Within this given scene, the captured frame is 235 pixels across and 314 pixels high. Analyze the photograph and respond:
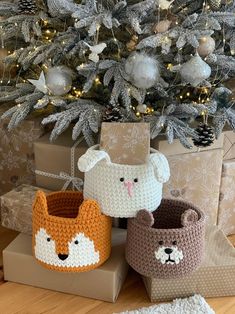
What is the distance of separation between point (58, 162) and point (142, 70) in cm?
34

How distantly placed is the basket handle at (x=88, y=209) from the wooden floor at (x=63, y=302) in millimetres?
213

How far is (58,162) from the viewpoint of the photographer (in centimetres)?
125

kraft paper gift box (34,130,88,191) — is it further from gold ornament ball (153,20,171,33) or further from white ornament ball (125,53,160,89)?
gold ornament ball (153,20,171,33)

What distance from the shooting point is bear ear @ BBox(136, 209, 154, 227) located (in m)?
1.00

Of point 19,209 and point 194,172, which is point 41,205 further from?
point 194,172

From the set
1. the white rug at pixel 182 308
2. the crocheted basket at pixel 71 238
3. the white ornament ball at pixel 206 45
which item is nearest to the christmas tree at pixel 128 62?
the white ornament ball at pixel 206 45

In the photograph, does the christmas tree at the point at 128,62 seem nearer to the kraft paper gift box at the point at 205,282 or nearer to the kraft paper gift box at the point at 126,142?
the kraft paper gift box at the point at 126,142

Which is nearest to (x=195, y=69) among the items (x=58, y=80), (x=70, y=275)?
(x=58, y=80)

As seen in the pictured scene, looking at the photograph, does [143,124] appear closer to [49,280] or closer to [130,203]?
[130,203]

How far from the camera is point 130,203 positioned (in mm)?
1014

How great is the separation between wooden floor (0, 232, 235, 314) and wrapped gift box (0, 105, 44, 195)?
1.23 ft

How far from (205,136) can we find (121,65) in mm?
269

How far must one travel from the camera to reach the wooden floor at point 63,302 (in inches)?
40.7

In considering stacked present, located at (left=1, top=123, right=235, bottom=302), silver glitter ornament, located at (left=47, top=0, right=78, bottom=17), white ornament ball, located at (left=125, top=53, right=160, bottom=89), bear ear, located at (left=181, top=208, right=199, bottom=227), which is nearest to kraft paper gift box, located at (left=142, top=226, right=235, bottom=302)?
stacked present, located at (left=1, top=123, right=235, bottom=302)
